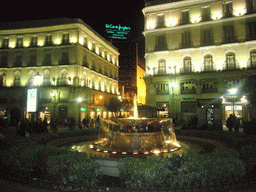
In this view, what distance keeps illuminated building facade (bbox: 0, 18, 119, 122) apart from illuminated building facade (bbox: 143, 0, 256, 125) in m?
12.7

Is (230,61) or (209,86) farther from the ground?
(230,61)

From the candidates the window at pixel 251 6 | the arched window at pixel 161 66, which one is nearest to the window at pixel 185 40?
the arched window at pixel 161 66

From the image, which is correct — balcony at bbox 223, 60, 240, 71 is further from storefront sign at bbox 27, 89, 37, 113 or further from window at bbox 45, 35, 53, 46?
window at bbox 45, 35, 53, 46

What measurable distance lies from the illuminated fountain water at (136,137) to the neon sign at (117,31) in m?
52.5

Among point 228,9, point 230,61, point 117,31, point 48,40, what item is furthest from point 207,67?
point 117,31

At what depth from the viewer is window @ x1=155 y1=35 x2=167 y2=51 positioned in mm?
32000

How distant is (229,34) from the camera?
29078 mm

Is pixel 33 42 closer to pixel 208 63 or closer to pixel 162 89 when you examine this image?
pixel 162 89

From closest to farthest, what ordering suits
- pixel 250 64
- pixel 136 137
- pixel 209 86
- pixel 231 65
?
pixel 136 137
pixel 250 64
pixel 231 65
pixel 209 86

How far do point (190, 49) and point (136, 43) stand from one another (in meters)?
31.4

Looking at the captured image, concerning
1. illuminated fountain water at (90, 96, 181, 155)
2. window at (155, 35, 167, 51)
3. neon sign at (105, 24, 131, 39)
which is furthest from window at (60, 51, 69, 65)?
illuminated fountain water at (90, 96, 181, 155)

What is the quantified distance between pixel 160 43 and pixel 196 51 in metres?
5.72

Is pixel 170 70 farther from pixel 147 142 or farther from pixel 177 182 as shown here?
pixel 177 182

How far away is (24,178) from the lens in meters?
4.71
